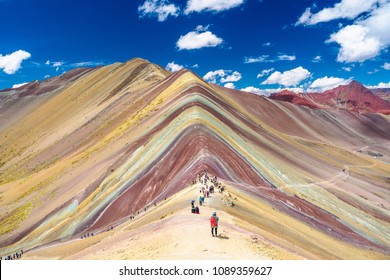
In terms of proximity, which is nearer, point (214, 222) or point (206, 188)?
point (214, 222)

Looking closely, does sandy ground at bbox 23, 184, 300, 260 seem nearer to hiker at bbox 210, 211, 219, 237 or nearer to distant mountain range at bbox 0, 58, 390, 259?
distant mountain range at bbox 0, 58, 390, 259

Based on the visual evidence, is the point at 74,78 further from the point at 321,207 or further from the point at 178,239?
the point at 178,239

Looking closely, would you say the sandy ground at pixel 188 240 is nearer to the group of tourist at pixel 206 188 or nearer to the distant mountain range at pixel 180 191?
the distant mountain range at pixel 180 191

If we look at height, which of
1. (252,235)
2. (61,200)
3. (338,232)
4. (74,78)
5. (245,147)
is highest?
(74,78)

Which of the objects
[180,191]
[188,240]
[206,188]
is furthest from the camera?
[180,191]

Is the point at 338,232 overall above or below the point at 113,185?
below

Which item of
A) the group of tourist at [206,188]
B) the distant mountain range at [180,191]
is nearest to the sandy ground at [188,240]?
the distant mountain range at [180,191]

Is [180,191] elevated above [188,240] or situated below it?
above

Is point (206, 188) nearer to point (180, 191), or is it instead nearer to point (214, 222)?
point (180, 191)

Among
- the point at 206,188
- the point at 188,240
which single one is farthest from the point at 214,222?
the point at 206,188

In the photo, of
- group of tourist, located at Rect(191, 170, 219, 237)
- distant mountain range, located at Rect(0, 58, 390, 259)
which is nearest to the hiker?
group of tourist, located at Rect(191, 170, 219, 237)
